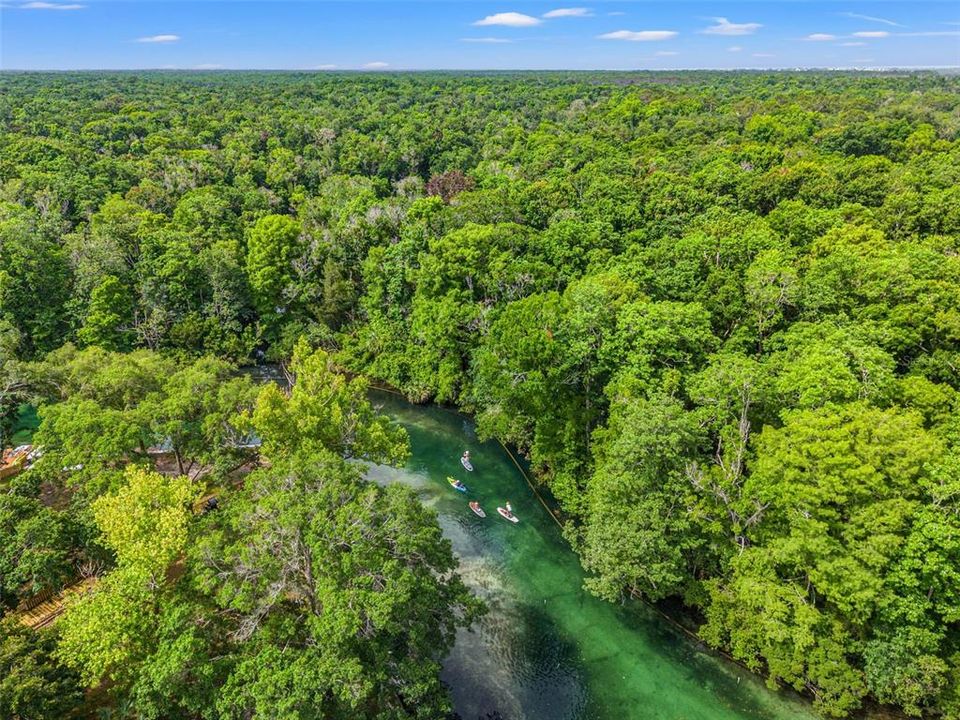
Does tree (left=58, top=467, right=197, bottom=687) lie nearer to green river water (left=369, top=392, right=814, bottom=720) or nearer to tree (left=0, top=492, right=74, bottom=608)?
tree (left=0, top=492, right=74, bottom=608)

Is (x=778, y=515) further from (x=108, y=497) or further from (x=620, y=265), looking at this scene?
(x=108, y=497)

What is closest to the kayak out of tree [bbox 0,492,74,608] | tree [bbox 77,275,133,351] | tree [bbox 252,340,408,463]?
tree [bbox 252,340,408,463]

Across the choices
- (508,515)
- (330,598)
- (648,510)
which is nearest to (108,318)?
(508,515)

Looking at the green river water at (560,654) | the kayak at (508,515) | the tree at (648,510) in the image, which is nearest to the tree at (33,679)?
the green river water at (560,654)

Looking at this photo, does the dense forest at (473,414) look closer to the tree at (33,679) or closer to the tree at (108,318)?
the tree at (33,679)

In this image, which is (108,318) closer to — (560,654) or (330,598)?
(330,598)
